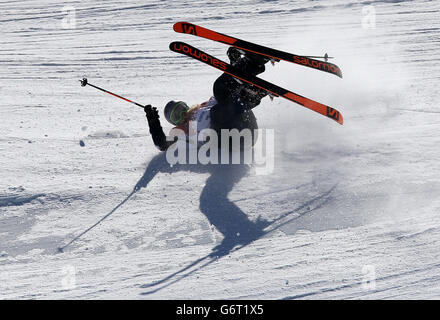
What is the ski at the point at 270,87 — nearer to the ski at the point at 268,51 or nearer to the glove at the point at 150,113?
the ski at the point at 268,51

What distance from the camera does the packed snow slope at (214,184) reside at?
5.94m

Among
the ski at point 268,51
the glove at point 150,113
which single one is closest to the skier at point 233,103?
the glove at point 150,113

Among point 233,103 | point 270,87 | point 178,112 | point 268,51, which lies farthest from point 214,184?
point 268,51

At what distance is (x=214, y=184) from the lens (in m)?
7.28

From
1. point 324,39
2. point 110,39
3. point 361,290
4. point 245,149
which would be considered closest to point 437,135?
point 245,149

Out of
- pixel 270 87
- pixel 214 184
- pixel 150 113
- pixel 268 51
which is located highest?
pixel 268 51

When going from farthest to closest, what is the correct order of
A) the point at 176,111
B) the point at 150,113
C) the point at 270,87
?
the point at 176,111 → the point at 150,113 → the point at 270,87

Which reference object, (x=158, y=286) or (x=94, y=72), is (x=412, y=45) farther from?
(x=158, y=286)

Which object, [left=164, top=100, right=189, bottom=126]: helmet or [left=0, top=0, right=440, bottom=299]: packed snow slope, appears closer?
[left=0, top=0, right=440, bottom=299]: packed snow slope

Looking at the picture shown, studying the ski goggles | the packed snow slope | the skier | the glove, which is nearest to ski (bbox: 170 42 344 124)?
the skier

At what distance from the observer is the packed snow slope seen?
19.5 ft

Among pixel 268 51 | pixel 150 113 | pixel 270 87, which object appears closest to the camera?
pixel 270 87

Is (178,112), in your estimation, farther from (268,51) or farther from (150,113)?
(268,51)

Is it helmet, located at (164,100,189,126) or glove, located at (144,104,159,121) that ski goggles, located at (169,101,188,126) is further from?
glove, located at (144,104,159,121)
